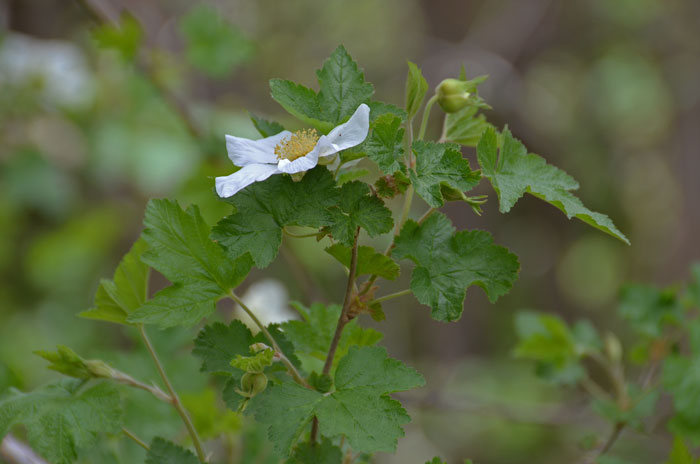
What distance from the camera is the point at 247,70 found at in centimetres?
320

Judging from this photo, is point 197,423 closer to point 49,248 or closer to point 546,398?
point 49,248

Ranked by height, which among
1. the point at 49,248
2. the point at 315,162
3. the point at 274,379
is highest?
the point at 315,162

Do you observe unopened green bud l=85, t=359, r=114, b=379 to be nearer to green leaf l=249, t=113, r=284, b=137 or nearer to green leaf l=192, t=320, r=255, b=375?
green leaf l=192, t=320, r=255, b=375

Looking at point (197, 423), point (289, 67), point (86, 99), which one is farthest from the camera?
point (289, 67)

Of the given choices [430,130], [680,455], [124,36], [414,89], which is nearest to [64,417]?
[414,89]

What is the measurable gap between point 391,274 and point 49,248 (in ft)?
6.07

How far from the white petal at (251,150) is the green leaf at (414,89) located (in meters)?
0.10

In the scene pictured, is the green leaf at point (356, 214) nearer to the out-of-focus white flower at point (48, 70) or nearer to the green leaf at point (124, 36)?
the green leaf at point (124, 36)

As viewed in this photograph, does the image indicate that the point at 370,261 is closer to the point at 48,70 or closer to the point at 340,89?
the point at 340,89

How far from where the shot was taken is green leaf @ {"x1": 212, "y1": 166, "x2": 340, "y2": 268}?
1.53ft

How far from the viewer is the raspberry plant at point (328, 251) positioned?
0.47 m

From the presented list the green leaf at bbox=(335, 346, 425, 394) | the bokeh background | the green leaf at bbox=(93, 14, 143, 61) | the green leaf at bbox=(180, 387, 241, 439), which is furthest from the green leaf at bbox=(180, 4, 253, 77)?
the green leaf at bbox=(335, 346, 425, 394)

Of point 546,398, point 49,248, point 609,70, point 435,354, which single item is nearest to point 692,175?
point 609,70

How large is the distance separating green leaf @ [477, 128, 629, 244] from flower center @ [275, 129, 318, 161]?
5.5 inches
